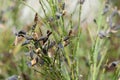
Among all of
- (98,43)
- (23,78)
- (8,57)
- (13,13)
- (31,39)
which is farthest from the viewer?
(13,13)

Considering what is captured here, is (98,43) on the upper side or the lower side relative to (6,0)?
lower

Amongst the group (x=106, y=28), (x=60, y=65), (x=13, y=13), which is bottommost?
(x=60, y=65)

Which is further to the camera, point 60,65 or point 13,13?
point 13,13

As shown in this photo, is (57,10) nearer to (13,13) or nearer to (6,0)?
(13,13)

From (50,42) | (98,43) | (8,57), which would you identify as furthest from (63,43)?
(8,57)

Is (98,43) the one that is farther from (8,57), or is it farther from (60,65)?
Answer: (8,57)

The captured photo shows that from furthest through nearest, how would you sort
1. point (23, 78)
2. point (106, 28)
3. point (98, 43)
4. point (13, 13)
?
point (13, 13)
point (23, 78)
point (106, 28)
point (98, 43)

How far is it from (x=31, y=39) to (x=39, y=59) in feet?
0.26

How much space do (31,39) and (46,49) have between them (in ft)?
0.20

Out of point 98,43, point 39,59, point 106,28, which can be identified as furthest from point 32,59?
point 106,28

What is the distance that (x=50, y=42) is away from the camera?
1.14 meters

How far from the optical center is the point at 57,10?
1165 mm

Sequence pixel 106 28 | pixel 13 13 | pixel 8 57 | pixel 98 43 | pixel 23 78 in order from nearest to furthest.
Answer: pixel 98 43, pixel 106 28, pixel 23 78, pixel 8 57, pixel 13 13

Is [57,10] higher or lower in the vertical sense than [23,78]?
higher
